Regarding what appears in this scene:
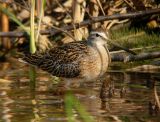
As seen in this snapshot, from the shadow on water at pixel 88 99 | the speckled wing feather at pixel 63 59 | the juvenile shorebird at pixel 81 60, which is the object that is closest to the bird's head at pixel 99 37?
the juvenile shorebird at pixel 81 60

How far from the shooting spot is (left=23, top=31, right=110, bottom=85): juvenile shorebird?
950 cm

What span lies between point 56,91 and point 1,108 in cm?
146

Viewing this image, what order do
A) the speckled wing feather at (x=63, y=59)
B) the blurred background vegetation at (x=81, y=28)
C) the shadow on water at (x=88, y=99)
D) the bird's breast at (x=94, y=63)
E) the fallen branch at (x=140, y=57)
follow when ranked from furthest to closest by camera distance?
the blurred background vegetation at (x=81, y=28) < the fallen branch at (x=140, y=57) < the speckled wing feather at (x=63, y=59) < the bird's breast at (x=94, y=63) < the shadow on water at (x=88, y=99)

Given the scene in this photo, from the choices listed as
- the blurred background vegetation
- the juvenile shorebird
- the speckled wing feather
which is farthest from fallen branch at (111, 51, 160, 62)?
the speckled wing feather

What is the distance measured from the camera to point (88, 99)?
879 centimetres

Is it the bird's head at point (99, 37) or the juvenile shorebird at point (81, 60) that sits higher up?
the bird's head at point (99, 37)

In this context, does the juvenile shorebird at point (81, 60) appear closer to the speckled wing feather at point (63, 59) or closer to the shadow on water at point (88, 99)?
the speckled wing feather at point (63, 59)

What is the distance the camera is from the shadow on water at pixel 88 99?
759cm

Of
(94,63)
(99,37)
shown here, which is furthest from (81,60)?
(99,37)

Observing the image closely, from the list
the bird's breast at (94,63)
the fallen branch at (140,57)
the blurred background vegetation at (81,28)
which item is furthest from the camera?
the blurred background vegetation at (81,28)

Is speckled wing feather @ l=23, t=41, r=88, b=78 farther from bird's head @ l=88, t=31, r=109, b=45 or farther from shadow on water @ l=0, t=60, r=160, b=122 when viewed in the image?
shadow on water @ l=0, t=60, r=160, b=122

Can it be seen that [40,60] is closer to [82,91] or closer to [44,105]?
[82,91]

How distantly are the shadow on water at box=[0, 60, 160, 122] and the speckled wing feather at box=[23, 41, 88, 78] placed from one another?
29 cm

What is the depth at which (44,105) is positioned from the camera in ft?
27.4
